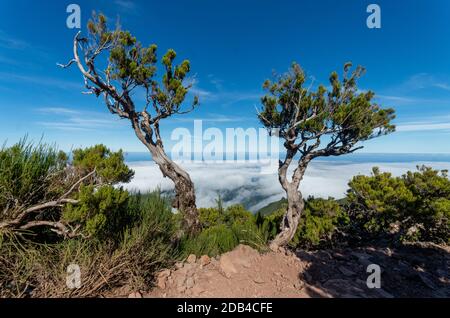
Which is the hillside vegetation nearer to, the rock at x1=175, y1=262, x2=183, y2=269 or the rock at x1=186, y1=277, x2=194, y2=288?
the rock at x1=175, y1=262, x2=183, y2=269

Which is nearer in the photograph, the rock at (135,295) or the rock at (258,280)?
the rock at (135,295)

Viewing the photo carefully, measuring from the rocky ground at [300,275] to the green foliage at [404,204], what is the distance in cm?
103

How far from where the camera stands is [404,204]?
623cm

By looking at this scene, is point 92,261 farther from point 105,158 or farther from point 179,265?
point 105,158

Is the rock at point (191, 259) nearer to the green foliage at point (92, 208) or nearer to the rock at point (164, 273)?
the rock at point (164, 273)

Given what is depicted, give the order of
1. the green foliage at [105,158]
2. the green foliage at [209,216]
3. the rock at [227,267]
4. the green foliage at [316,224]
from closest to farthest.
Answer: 1. the rock at [227,267]
2. the green foliage at [316,224]
3. the green foliage at [105,158]
4. the green foliage at [209,216]

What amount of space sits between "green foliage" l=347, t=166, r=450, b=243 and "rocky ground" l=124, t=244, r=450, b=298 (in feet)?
3.38

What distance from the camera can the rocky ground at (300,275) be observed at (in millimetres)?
3779

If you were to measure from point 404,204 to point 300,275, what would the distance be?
12.5 ft

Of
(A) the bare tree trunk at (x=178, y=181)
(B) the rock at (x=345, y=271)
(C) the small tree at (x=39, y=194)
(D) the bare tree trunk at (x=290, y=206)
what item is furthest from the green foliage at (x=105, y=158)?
(B) the rock at (x=345, y=271)

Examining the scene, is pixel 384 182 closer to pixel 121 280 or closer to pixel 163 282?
pixel 163 282

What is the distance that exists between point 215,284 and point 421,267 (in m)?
4.64

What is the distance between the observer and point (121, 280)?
369 centimetres

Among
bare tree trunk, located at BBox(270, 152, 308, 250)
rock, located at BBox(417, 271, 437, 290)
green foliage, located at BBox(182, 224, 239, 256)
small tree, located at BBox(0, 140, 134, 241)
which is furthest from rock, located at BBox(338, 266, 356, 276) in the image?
small tree, located at BBox(0, 140, 134, 241)
